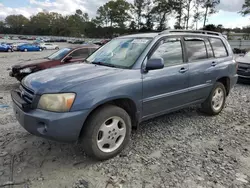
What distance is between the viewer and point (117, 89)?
2.97m

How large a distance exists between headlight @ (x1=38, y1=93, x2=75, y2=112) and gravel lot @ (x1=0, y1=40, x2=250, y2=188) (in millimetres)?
844

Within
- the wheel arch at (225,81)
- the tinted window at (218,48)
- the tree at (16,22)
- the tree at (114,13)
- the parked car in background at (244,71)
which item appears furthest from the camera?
the tree at (16,22)

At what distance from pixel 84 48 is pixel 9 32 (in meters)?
113

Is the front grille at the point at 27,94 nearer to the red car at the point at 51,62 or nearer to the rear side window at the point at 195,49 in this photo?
the rear side window at the point at 195,49

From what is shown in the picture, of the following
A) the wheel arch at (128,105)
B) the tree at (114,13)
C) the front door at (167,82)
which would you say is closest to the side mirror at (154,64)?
the front door at (167,82)

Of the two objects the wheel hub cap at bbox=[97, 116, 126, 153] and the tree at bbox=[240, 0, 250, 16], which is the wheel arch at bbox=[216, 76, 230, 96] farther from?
the tree at bbox=[240, 0, 250, 16]

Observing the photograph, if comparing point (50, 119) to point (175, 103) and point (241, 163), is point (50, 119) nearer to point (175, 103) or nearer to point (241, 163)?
point (175, 103)

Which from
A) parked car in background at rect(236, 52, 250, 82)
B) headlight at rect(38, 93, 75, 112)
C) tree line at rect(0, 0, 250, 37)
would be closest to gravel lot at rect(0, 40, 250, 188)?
headlight at rect(38, 93, 75, 112)

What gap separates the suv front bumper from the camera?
260cm

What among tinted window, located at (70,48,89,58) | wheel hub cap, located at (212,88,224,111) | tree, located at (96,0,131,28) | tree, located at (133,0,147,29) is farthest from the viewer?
tree, located at (96,0,131,28)

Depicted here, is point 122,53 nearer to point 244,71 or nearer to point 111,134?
point 111,134

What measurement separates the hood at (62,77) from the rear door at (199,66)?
1.60 metres

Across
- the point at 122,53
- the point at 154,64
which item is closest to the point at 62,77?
the point at 122,53

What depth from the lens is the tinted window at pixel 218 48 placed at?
463 cm
